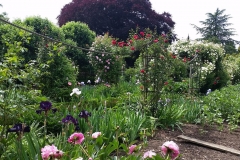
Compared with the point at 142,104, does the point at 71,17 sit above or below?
above

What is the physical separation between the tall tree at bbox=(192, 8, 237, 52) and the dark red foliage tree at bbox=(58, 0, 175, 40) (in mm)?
15767

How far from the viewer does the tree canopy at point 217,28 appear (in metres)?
37.4

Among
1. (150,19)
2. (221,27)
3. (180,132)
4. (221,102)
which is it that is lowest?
(180,132)

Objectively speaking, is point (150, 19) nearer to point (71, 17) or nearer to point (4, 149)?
point (71, 17)

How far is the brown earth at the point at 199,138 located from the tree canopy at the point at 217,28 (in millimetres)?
34493

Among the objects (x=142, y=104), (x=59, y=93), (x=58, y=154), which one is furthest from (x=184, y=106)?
(x=58, y=154)

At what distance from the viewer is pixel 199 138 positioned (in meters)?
3.99

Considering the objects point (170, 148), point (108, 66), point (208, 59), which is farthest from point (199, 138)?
point (208, 59)

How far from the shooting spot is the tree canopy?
37.4 meters

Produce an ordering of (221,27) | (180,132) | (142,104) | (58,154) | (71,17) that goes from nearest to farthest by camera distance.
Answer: (58,154) < (180,132) < (142,104) < (71,17) < (221,27)

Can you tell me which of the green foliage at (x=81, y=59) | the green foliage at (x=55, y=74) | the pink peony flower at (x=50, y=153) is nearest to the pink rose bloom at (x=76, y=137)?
the pink peony flower at (x=50, y=153)

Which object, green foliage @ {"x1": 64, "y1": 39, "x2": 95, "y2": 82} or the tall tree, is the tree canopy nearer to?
the tall tree

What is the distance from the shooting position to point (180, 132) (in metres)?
4.25

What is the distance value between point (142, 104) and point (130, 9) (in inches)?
786
